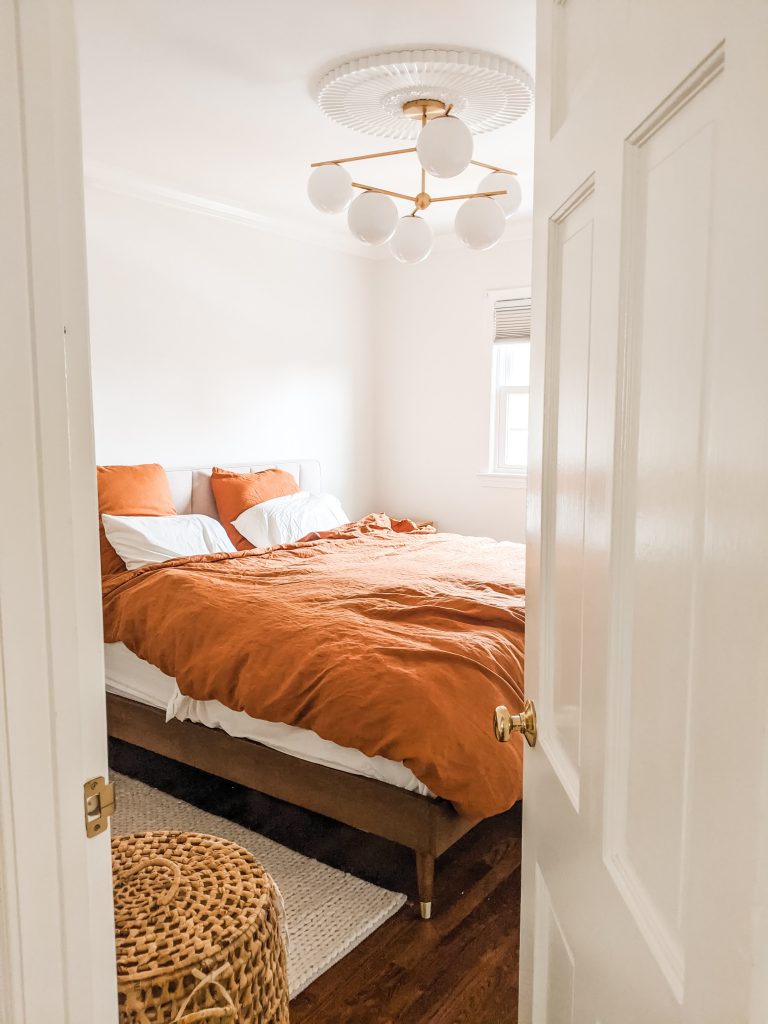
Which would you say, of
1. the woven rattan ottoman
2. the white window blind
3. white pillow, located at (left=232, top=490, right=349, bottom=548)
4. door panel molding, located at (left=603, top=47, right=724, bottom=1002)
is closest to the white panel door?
door panel molding, located at (left=603, top=47, right=724, bottom=1002)

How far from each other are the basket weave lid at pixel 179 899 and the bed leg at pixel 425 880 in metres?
0.92

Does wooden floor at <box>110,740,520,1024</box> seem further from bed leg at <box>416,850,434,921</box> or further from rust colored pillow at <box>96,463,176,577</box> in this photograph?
rust colored pillow at <box>96,463,176,577</box>

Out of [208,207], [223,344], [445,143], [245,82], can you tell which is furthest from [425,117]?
[223,344]

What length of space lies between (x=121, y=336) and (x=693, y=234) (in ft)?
12.7

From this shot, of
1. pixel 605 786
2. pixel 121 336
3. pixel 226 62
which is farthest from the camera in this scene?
pixel 121 336

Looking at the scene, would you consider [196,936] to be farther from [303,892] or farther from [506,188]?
[506,188]

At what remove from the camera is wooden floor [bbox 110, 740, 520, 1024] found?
192 cm

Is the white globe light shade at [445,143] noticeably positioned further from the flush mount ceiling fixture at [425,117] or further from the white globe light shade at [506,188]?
the white globe light shade at [506,188]

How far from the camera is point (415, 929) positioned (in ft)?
7.24

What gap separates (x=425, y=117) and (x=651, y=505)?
2.79 m

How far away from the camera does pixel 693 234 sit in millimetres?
621

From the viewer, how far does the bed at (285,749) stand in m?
2.23

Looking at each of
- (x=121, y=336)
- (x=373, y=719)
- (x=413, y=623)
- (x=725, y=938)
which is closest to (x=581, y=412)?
(x=725, y=938)

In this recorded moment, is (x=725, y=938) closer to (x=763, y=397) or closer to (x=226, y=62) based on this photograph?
(x=763, y=397)
